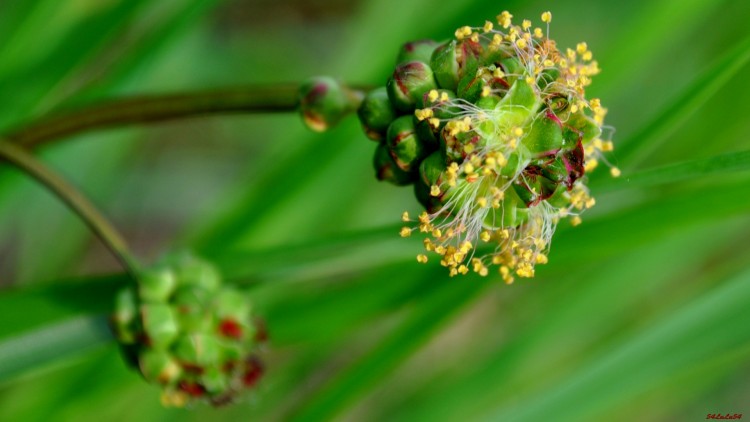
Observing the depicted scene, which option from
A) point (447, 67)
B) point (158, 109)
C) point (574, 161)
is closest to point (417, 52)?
point (447, 67)

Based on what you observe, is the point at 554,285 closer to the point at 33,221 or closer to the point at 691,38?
the point at 691,38

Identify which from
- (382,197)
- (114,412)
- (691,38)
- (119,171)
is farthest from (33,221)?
(691,38)

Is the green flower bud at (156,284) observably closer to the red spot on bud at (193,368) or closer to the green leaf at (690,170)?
the red spot on bud at (193,368)

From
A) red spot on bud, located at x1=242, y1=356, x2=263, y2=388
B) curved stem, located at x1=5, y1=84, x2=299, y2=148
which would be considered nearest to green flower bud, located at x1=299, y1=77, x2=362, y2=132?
curved stem, located at x1=5, y1=84, x2=299, y2=148

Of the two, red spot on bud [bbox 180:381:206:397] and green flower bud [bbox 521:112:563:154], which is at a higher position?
green flower bud [bbox 521:112:563:154]

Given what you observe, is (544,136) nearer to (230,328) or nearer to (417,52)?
(417,52)

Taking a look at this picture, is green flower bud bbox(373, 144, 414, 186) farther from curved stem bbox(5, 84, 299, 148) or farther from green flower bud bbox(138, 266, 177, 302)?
green flower bud bbox(138, 266, 177, 302)
